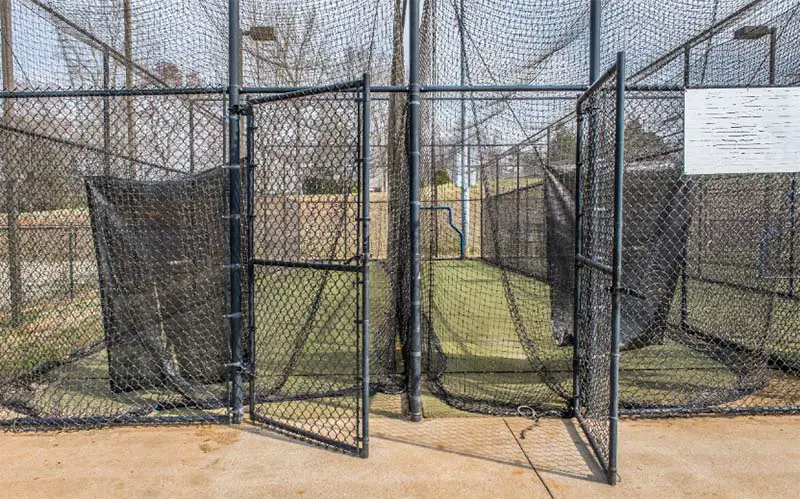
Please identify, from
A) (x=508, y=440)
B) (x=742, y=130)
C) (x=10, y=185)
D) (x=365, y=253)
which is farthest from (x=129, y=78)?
(x=742, y=130)

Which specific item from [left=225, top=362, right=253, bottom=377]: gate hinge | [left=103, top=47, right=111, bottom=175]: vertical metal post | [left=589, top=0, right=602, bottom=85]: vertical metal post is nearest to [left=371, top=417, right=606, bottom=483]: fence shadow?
[left=225, top=362, right=253, bottom=377]: gate hinge

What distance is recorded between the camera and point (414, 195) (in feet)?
12.5

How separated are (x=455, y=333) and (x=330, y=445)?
3.58 meters

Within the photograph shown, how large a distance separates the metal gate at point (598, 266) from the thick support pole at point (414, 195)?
1175mm

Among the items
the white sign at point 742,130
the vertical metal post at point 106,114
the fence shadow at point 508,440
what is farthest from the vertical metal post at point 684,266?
the vertical metal post at point 106,114

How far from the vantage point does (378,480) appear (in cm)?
302

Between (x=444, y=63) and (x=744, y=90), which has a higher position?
(x=444, y=63)

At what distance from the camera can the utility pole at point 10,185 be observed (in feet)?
14.6

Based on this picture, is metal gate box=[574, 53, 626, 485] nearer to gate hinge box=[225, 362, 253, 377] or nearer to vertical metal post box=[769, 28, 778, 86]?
vertical metal post box=[769, 28, 778, 86]

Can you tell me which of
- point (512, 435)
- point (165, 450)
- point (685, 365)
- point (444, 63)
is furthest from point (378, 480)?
point (685, 365)

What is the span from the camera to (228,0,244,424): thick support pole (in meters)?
3.73

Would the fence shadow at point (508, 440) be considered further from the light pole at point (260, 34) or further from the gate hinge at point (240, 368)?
the light pole at point (260, 34)

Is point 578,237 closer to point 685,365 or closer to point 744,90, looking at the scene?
point 744,90

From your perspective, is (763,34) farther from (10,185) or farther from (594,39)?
(10,185)
